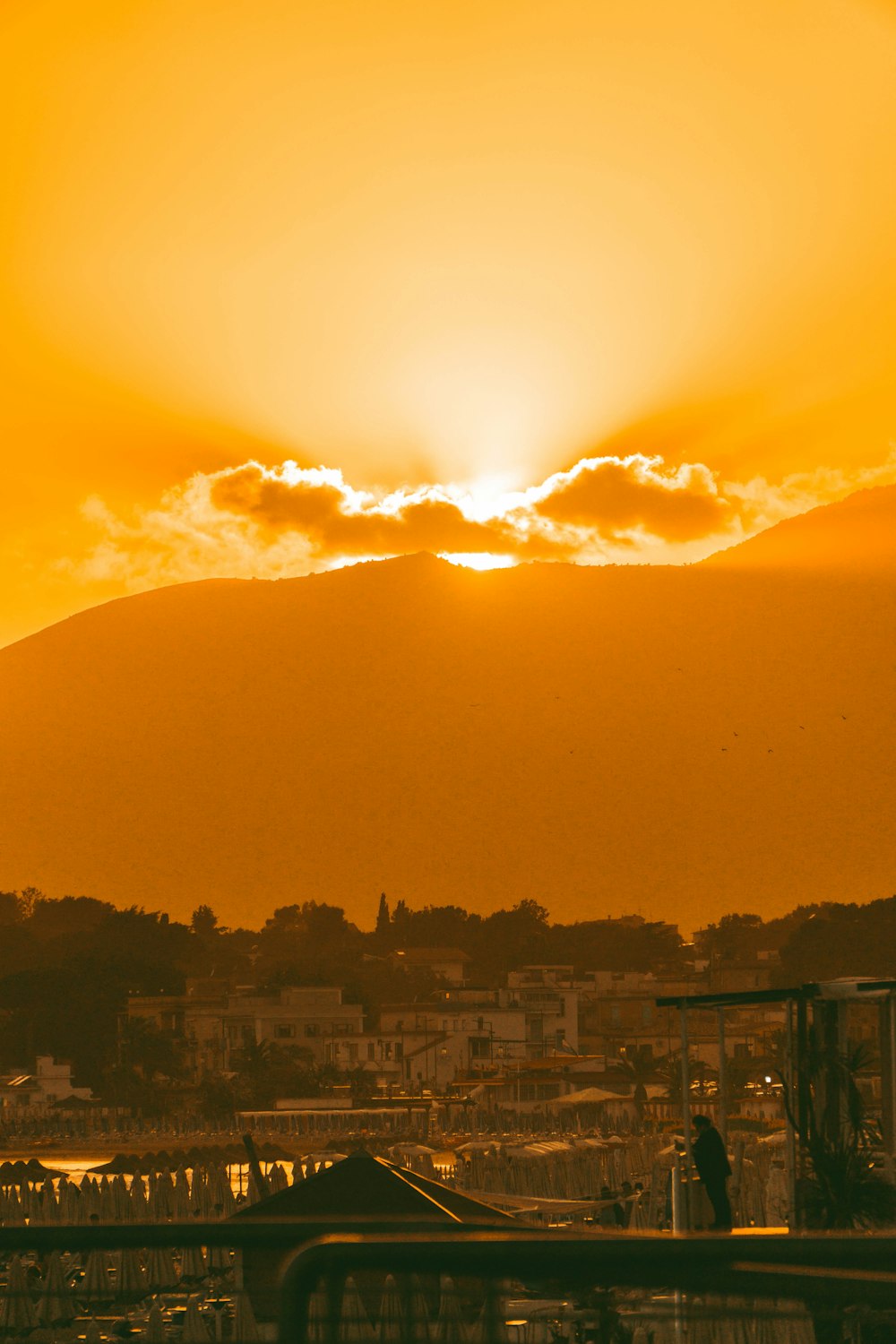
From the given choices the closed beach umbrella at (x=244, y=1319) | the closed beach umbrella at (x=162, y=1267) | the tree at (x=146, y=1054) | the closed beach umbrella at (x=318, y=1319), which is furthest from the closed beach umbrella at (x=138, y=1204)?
the tree at (x=146, y=1054)

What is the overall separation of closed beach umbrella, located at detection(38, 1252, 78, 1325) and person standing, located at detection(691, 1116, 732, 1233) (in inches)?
200

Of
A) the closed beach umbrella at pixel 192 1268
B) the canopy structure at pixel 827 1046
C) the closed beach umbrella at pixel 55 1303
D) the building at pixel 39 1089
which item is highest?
the canopy structure at pixel 827 1046

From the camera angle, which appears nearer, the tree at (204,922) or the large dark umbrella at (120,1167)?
the large dark umbrella at (120,1167)

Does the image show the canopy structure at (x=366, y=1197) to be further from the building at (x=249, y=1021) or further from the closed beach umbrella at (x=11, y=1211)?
the building at (x=249, y=1021)

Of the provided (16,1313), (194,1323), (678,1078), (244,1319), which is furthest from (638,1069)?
(16,1313)

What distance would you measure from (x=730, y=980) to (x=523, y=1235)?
12652cm

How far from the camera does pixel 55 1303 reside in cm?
1273

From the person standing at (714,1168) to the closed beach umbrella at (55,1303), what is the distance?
200 inches

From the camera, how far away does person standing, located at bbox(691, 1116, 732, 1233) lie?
14594 mm

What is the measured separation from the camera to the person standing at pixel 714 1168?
1459cm

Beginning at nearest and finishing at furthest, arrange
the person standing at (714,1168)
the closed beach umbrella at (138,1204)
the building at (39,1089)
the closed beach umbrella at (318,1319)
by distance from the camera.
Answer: the closed beach umbrella at (318,1319) → the person standing at (714,1168) → the closed beach umbrella at (138,1204) → the building at (39,1089)

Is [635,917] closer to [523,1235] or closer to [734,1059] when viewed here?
[734,1059]

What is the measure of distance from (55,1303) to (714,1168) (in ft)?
17.3

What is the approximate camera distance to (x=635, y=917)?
7205 inches
